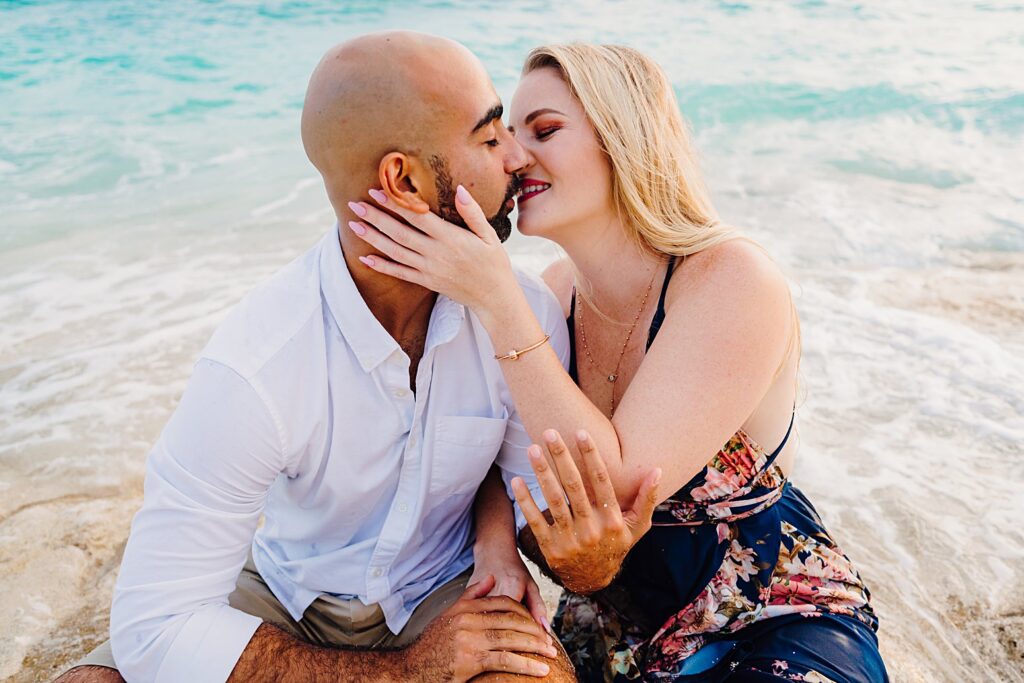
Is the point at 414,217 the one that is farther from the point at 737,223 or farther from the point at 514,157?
the point at 737,223

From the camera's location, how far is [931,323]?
19.6 ft

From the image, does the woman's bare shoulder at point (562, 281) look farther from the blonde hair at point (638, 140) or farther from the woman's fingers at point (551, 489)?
the woman's fingers at point (551, 489)

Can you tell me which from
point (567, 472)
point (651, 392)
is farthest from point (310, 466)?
point (651, 392)

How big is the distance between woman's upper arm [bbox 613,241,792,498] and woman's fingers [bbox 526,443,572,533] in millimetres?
206

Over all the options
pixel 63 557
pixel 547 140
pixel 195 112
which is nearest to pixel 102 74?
pixel 195 112

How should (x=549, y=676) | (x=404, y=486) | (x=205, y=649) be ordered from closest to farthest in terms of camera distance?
(x=205, y=649)
(x=549, y=676)
(x=404, y=486)

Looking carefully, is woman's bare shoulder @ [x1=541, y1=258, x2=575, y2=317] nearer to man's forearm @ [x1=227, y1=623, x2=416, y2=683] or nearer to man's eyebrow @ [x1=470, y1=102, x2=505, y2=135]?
man's eyebrow @ [x1=470, y1=102, x2=505, y2=135]

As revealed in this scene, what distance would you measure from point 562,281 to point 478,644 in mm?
1639

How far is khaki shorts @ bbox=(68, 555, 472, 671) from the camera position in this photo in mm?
2658

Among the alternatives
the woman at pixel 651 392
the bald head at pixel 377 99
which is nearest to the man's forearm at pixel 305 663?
the woman at pixel 651 392

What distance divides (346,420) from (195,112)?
1317 cm

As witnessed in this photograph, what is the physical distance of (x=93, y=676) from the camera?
88.9 inches

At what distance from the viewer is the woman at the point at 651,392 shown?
2.35m

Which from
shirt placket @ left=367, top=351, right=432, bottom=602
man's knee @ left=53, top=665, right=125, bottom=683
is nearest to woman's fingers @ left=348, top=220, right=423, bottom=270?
shirt placket @ left=367, top=351, right=432, bottom=602
